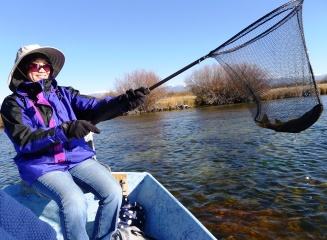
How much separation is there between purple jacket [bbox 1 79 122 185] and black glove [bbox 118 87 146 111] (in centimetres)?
12

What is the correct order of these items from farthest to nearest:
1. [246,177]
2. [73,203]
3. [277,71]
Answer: [246,177] < [277,71] < [73,203]

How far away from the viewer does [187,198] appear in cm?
729

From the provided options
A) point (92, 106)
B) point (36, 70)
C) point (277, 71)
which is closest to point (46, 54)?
point (36, 70)

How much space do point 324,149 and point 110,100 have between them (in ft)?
32.3

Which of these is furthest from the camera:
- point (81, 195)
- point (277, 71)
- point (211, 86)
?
point (211, 86)

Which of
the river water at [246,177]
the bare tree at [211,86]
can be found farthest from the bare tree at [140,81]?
the river water at [246,177]

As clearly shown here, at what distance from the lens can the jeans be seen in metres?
3.20

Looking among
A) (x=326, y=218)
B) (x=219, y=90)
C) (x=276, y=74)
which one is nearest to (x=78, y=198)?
(x=276, y=74)

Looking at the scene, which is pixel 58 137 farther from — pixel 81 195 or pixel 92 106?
pixel 92 106

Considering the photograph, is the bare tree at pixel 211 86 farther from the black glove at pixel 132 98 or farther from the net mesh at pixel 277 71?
the black glove at pixel 132 98

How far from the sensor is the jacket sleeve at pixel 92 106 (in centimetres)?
415

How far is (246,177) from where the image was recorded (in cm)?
848

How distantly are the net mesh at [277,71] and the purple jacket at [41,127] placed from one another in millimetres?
2316

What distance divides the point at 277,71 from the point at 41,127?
402 cm
